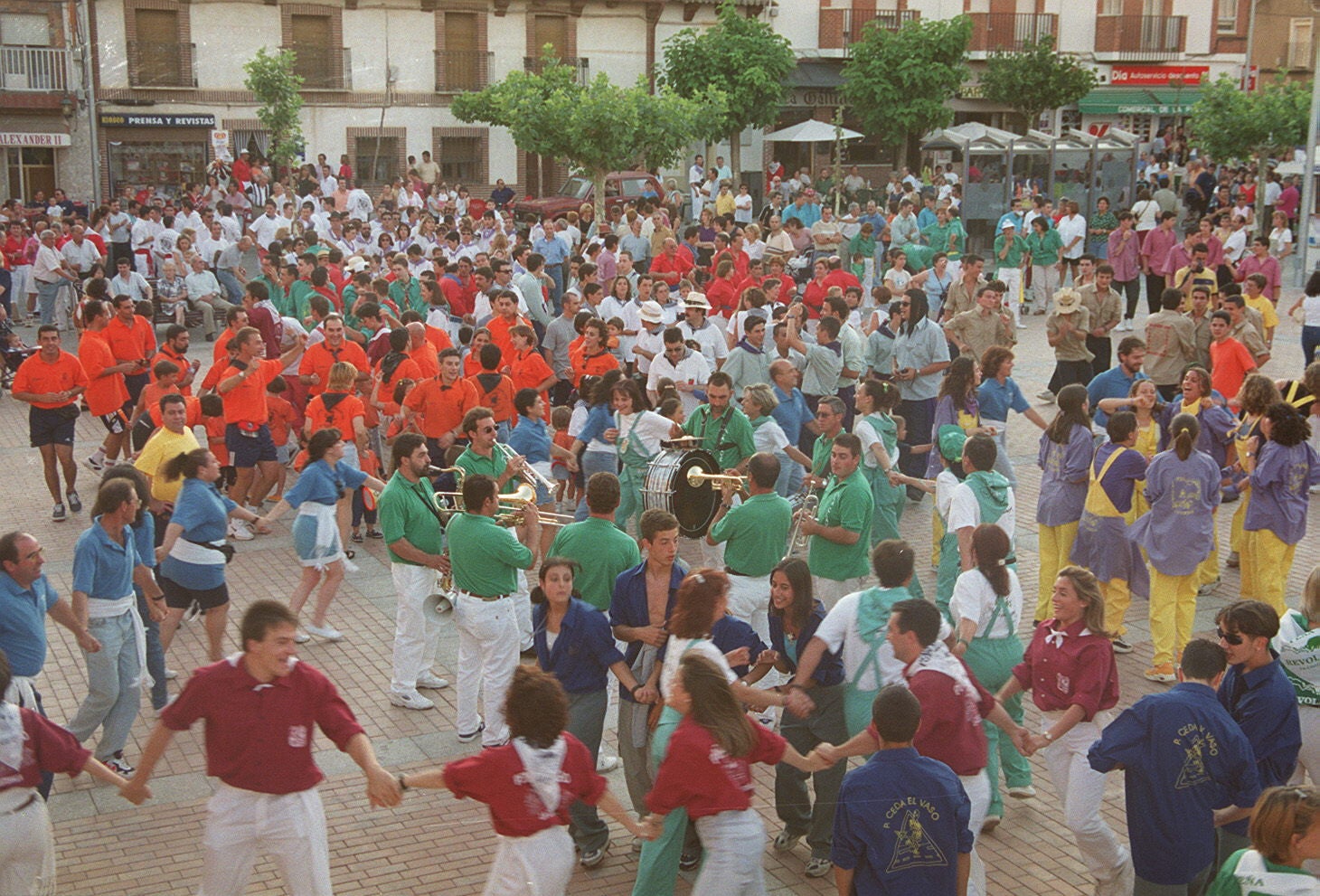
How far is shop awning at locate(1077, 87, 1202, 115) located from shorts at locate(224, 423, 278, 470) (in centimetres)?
3933

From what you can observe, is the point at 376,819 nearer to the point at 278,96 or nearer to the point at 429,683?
the point at 429,683

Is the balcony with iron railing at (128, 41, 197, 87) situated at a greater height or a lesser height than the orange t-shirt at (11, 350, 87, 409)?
greater

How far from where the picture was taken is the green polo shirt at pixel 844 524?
8414 mm

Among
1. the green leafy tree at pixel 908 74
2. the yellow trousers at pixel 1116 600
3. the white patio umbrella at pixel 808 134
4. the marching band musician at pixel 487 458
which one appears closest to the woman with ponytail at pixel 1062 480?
the yellow trousers at pixel 1116 600

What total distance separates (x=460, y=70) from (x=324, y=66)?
3.78 meters

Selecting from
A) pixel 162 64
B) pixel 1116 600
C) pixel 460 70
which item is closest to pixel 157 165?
pixel 162 64

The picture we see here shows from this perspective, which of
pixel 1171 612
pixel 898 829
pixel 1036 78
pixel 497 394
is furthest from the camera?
pixel 1036 78

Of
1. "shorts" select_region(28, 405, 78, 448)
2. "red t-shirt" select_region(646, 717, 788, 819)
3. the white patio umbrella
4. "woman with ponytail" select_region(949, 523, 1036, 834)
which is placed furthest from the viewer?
the white patio umbrella

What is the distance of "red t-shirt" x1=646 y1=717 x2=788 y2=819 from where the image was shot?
18.4 ft

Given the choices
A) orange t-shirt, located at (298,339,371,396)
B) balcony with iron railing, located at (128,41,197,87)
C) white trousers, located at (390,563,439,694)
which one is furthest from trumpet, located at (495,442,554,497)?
balcony with iron railing, located at (128,41,197,87)

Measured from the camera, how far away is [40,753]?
593cm

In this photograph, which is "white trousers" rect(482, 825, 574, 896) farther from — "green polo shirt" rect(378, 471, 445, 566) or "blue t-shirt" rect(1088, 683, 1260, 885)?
"green polo shirt" rect(378, 471, 445, 566)

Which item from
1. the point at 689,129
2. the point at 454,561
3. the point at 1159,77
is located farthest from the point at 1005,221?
the point at 1159,77

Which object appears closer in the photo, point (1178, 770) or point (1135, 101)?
point (1178, 770)
